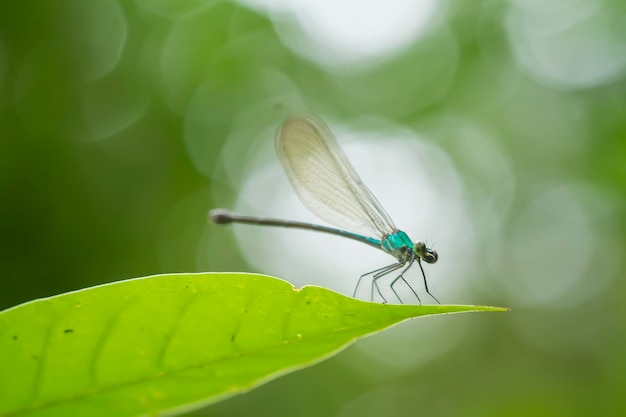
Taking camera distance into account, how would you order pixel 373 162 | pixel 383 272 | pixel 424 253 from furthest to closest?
pixel 373 162 → pixel 424 253 → pixel 383 272

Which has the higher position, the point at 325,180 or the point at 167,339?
the point at 325,180

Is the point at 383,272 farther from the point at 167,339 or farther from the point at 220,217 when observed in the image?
the point at 167,339

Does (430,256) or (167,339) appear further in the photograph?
(430,256)

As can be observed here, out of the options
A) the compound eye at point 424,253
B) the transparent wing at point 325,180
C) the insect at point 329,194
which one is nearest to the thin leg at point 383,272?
the insect at point 329,194

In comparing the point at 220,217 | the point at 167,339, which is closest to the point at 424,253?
the point at 220,217

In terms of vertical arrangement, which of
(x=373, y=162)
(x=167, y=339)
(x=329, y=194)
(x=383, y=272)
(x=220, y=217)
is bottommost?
(x=167, y=339)

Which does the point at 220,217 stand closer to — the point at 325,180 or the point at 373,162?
the point at 325,180

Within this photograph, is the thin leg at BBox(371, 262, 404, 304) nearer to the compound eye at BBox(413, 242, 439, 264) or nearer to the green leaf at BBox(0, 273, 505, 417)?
the compound eye at BBox(413, 242, 439, 264)

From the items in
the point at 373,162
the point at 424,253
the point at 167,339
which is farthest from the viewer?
the point at 373,162
